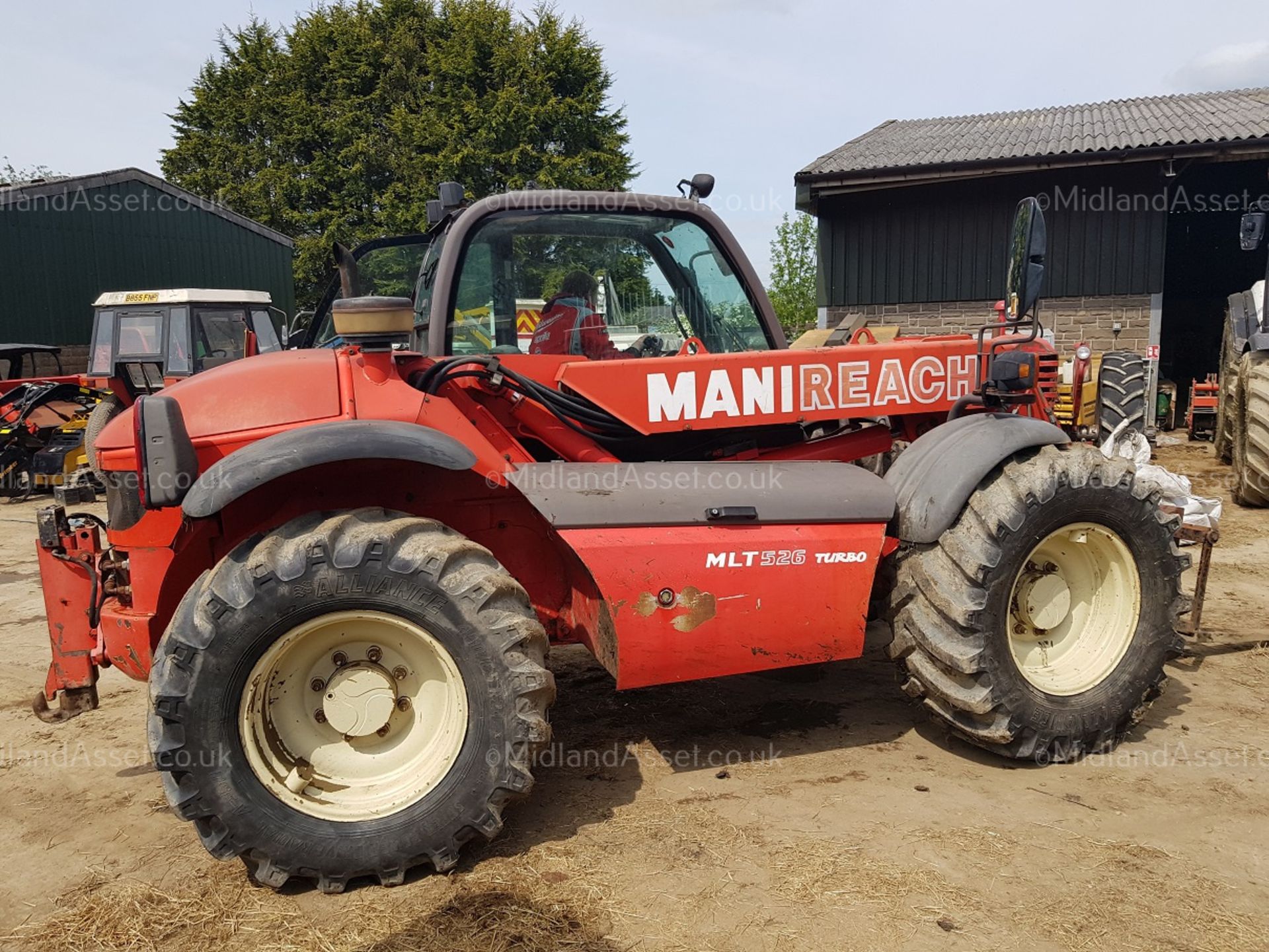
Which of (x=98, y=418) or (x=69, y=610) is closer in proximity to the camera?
(x=69, y=610)

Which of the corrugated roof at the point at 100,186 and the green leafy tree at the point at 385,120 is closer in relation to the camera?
the corrugated roof at the point at 100,186

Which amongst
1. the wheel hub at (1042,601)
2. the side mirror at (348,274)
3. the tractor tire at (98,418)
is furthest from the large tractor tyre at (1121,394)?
the tractor tire at (98,418)

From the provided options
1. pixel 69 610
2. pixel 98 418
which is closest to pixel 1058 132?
pixel 98 418

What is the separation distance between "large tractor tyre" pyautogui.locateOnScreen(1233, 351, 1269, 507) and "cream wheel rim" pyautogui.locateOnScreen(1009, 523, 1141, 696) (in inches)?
218

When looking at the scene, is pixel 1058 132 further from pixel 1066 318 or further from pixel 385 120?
pixel 385 120

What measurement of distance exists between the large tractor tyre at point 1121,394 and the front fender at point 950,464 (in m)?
7.63

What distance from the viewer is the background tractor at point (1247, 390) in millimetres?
8414

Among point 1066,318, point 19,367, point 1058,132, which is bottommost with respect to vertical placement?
point 19,367

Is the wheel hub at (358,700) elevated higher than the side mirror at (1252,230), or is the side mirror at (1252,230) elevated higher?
the side mirror at (1252,230)

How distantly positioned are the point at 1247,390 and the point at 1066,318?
6115mm

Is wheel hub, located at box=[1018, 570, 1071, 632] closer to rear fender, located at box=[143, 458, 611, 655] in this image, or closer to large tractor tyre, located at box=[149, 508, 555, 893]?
rear fender, located at box=[143, 458, 611, 655]

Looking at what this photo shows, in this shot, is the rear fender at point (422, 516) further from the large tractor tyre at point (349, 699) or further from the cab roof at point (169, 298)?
the cab roof at point (169, 298)

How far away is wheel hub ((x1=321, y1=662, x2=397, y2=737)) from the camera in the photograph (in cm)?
317

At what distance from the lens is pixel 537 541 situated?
12.4 feet
